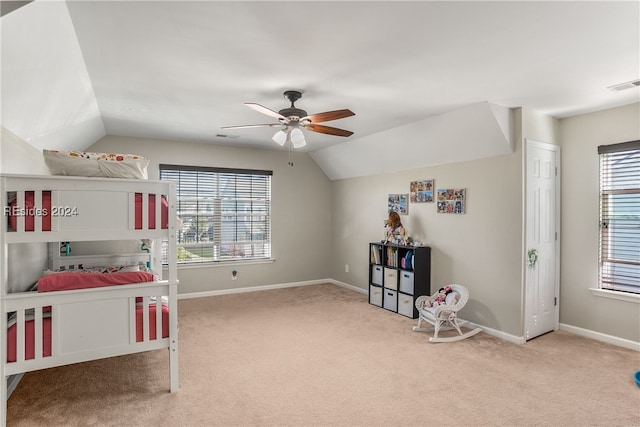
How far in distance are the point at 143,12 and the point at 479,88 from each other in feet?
8.39

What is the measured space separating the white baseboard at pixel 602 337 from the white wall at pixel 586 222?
0.10 feet

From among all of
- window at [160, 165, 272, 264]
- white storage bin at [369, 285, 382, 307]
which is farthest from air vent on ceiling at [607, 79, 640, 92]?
window at [160, 165, 272, 264]

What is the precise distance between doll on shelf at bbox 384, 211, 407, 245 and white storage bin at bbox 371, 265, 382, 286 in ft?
1.36

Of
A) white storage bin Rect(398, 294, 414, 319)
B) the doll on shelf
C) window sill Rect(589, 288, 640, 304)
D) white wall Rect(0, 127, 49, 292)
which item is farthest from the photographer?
the doll on shelf

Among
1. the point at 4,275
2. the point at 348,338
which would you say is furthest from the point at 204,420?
the point at 348,338

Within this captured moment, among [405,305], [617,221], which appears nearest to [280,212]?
[405,305]

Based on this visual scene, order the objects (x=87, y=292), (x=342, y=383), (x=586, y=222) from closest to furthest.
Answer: (x=87, y=292) < (x=342, y=383) < (x=586, y=222)

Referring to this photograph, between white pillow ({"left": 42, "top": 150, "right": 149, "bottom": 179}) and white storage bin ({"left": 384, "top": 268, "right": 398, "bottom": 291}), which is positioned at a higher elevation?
white pillow ({"left": 42, "top": 150, "right": 149, "bottom": 179})

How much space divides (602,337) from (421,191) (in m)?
2.39

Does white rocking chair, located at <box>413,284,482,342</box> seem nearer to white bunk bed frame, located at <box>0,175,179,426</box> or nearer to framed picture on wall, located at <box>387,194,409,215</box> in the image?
framed picture on wall, located at <box>387,194,409,215</box>

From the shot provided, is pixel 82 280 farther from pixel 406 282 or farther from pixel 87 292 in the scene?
pixel 406 282

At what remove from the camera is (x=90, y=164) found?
2420 mm

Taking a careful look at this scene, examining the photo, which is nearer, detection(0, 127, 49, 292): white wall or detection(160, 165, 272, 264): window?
detection(0, 127, 49, 292): white wall

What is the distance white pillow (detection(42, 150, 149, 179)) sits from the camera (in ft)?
7.78
